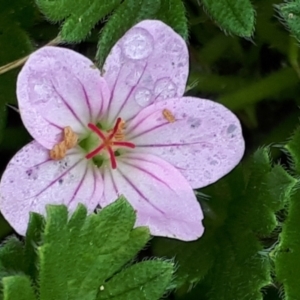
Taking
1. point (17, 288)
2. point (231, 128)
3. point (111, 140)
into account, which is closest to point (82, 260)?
point (17, 288)

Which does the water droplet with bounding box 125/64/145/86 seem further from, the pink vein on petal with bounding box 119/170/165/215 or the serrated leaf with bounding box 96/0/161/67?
the pink vein on petal with bounding box 119/170/165/215

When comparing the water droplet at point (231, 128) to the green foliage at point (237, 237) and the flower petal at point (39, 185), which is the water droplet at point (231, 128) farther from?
the flower petal at point (39, 185)

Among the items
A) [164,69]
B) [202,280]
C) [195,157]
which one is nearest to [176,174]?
[195,157]

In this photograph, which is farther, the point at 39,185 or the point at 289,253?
the point at 289,253

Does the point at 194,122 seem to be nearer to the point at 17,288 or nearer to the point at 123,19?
the point at 123,19

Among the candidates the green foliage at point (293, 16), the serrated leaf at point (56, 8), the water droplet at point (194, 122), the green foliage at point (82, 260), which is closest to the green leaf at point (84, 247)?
the green foliage at point (82, 260)

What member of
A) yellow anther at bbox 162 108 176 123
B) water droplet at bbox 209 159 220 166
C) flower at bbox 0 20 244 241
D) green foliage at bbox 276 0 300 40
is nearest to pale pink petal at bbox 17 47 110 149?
flower at bbox 0 20 244 241
